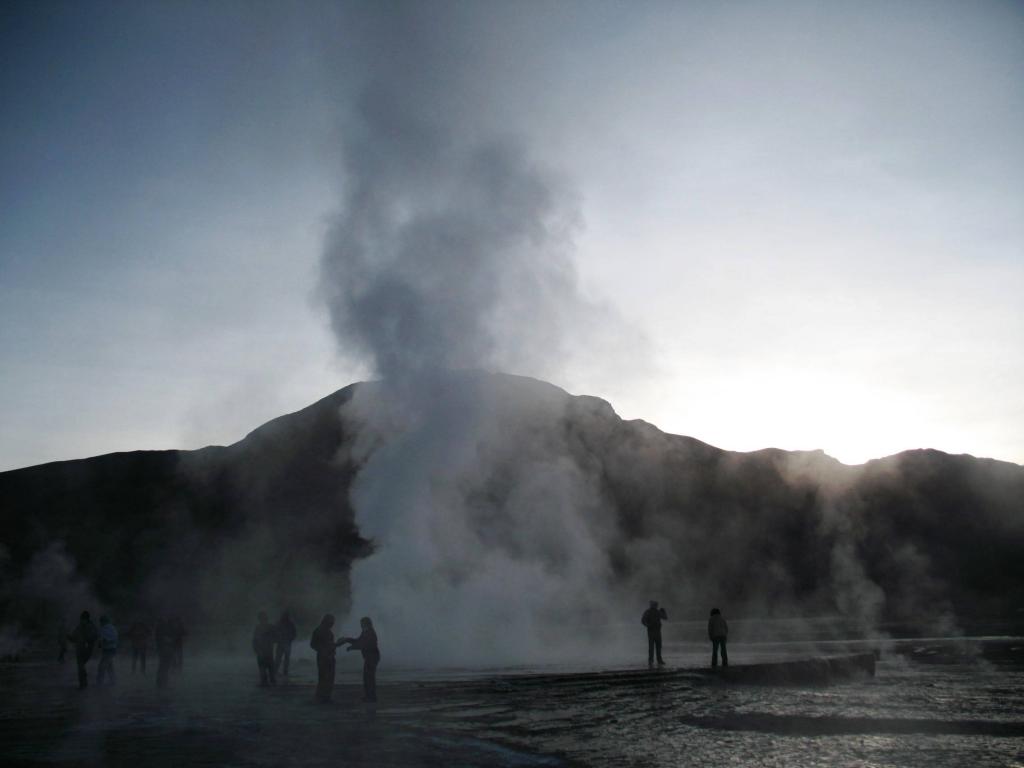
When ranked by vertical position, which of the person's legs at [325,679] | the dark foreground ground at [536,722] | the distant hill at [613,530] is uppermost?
the distant hill at [613,530]

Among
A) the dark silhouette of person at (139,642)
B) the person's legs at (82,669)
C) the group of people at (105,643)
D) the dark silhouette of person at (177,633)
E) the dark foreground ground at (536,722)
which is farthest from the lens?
the dark silhouette of person at (139,642)

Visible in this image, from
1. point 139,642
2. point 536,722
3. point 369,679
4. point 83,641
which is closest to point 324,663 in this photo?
point 369,679

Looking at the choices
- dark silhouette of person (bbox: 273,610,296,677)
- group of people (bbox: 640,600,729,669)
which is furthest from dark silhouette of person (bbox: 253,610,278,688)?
group of people (bbox: 640,600,729,669)

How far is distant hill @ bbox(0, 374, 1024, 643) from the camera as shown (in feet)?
256

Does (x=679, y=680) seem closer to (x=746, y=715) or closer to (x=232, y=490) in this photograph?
(x=746, y=715)

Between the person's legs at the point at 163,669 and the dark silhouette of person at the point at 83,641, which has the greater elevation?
the dark silhouette of person at the point at 83,641

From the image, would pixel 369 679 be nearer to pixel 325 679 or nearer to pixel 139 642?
pixel 325 679

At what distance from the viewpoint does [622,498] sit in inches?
3812

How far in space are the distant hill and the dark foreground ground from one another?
39.0m

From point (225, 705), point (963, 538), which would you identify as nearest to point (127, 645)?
point (225, 705)

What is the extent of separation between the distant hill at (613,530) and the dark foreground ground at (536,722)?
128 feet

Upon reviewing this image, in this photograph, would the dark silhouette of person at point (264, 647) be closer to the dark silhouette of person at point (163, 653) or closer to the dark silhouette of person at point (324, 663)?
the dark silhouette of person at point (163, 653)

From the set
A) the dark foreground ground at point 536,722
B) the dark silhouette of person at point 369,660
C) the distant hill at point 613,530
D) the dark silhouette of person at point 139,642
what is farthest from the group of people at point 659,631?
the distant hill at point 613,530

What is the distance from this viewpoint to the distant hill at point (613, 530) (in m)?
78.1
